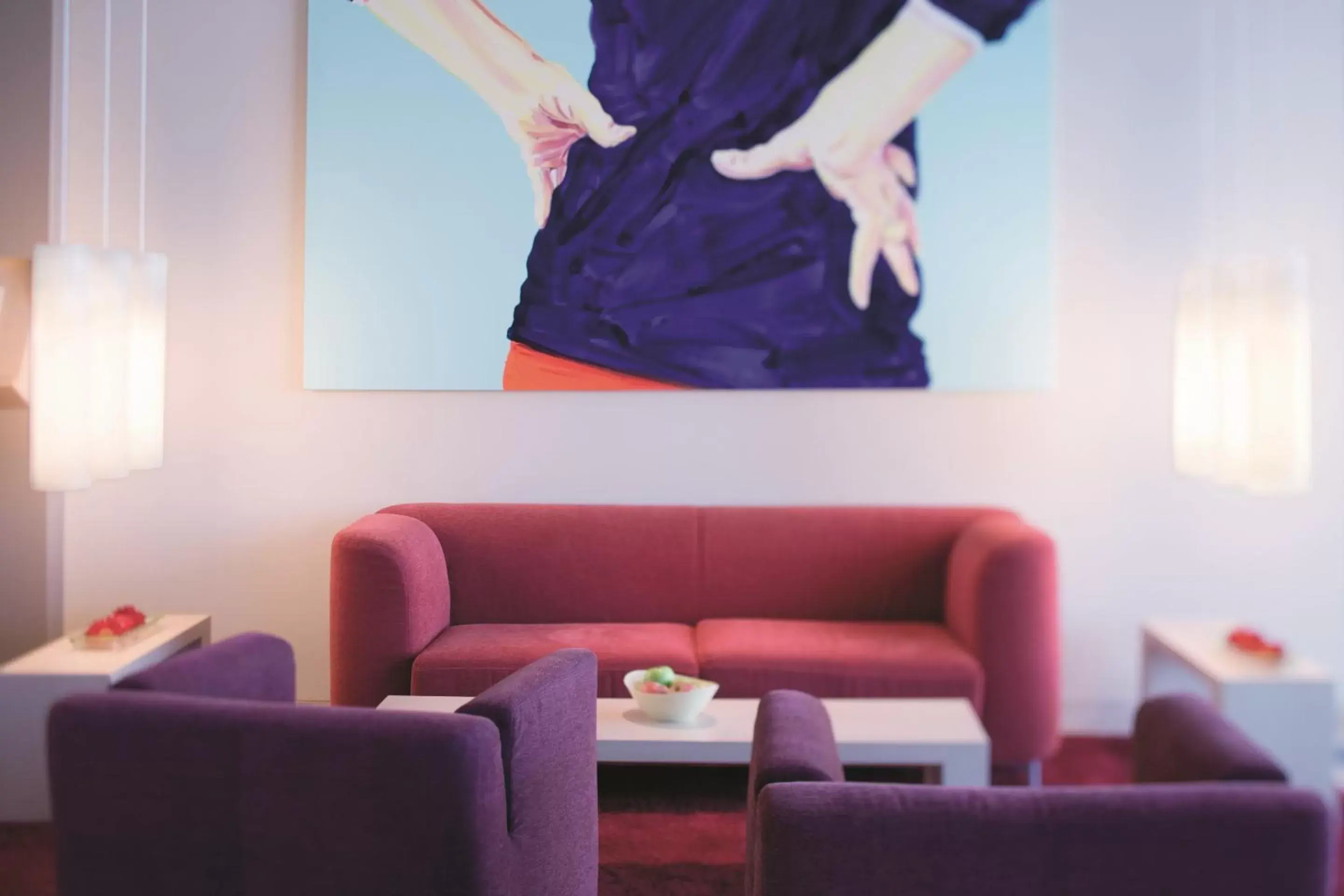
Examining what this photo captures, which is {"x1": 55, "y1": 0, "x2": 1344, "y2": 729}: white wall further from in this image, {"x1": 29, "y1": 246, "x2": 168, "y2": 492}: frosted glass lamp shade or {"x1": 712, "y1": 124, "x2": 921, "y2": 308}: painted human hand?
{"x1": 29, "y1": 246, "x2": 168, "y2": 492}: frosted glass lamp shade

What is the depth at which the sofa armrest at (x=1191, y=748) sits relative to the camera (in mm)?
1376

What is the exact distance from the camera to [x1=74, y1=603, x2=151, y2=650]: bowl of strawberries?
323 centimetres

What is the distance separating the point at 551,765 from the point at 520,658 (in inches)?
55.0

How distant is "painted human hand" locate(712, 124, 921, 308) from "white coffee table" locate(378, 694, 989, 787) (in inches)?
68.8

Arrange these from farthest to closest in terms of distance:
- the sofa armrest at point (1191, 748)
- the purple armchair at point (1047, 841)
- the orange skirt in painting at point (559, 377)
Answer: the orange skirt in painting at point (559, 377) → the sofa armrest at point (1191, 748) → the purple armchair at point (1047, 841)

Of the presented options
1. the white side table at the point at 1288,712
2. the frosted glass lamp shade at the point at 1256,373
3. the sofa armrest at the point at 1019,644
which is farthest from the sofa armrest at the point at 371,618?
Result: the frosted glass lamp shade at the point at 1256,373

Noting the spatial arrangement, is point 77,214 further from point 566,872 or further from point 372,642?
point 566,872

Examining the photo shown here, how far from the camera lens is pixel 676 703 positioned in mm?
2855

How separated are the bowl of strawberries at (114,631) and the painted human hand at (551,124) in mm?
1933

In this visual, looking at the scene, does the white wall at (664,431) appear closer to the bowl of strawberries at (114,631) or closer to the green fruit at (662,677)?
the bowl of strawberries at (114,631)

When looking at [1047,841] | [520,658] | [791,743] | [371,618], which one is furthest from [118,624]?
[1047,841]

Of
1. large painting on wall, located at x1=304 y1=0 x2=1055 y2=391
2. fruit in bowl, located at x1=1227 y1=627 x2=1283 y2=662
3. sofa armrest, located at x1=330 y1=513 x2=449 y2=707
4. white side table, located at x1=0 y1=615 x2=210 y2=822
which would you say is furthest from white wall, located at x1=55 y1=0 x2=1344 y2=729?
white side table, located at x1=0 y1=615 x2=210 y2=822

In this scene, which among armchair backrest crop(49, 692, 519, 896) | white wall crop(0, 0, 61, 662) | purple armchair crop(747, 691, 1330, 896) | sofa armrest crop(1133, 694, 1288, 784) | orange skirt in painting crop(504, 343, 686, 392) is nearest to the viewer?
purple armchair crop(747, 691, 1330, 896)

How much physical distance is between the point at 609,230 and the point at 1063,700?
7.94 ft
